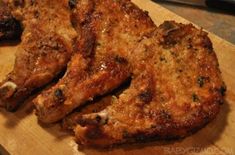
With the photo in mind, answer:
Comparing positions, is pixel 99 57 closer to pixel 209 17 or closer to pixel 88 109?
pixel 88 109

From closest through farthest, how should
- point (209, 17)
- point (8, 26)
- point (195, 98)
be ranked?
point (195, 98), point (8, 26), point (209, 17)

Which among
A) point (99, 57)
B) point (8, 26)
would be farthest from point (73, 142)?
point (8, 26)

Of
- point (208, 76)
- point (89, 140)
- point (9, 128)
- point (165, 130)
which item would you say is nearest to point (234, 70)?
point (208, 76)

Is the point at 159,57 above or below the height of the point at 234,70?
above

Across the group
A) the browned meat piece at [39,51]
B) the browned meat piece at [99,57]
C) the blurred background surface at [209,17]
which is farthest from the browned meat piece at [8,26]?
the blurred background surface at [209,17]

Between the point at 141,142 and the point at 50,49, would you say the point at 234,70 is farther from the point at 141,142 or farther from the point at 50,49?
the point at 50,49
